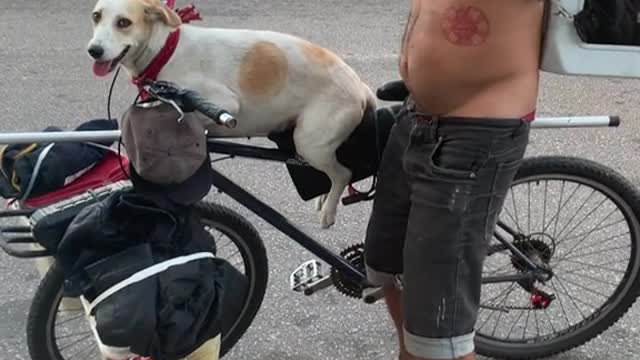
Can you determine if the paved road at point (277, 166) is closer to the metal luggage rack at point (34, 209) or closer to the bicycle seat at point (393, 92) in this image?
the metal luggage rack at point (34, 209)

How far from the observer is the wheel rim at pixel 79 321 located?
250 cm

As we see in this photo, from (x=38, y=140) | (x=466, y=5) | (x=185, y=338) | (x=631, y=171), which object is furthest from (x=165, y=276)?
(x=631, y=171)

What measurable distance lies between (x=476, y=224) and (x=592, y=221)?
1.75 m

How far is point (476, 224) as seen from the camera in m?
1.94

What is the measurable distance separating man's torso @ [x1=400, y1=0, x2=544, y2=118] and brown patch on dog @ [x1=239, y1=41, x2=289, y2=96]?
0.54m

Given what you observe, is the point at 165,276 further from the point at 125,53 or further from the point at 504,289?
the point at 504,289

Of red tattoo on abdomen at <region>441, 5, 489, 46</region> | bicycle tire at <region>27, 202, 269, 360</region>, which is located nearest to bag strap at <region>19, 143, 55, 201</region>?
bicycle tire at <region>27, 202, 269, 360</region>

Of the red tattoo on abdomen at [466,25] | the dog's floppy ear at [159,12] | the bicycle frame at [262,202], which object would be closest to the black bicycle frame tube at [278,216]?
the bicycle frame at [262,202]

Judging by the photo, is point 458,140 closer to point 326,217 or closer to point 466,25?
point 466,25

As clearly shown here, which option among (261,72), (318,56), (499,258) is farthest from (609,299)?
(261,72)

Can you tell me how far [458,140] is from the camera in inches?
74.6

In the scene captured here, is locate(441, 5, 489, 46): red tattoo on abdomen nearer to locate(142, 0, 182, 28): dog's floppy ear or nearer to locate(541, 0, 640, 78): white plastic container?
locate(541, 0, 640, 78): white plastic container

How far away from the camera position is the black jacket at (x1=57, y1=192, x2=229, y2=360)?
1974 millimetres

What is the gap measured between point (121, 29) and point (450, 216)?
1.00 metres
